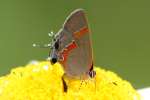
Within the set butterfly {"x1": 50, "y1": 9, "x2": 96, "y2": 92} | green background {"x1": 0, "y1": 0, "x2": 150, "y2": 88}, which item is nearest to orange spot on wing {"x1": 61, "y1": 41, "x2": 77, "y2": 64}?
butterfly {"x1": 50, "y1": 9, "x2": 96, "y2": 92}

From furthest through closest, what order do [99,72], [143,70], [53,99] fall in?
[143,70] < [99,72] < [53,99]

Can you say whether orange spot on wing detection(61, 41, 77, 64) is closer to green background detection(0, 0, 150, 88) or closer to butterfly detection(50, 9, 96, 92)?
butterfly detection(50, 9, 96, 92)

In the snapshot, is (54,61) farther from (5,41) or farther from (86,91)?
(5,41)

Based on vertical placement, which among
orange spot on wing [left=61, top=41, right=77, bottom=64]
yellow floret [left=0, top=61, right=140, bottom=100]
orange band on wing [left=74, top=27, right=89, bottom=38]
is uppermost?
orange band on wing [left=74, top=27, right=89, bottom=38]

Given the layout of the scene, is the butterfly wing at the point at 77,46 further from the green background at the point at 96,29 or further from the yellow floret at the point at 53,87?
the green background at the point at 96,29

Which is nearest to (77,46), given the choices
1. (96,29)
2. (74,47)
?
(74,47)

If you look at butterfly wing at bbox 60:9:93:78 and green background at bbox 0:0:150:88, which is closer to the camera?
butterfly wing at bbox 60:9:93:78

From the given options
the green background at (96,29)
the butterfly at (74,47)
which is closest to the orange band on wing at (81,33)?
the butterfly at (74,47)

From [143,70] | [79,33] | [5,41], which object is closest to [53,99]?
[79,33]
